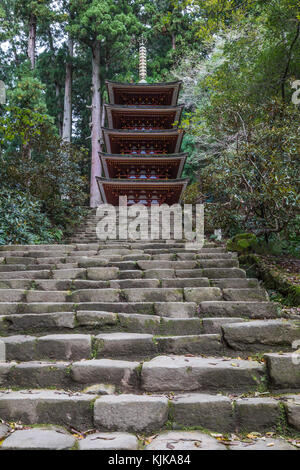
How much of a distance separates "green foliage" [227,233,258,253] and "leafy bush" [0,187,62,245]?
4044 millimetres

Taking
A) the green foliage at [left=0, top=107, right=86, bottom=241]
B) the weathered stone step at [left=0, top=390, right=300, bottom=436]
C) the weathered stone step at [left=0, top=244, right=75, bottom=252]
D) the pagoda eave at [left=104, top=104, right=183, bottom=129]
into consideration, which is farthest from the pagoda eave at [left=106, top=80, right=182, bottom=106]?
the weathered stone step at [left=0, top=390, right=300, bottom=436]

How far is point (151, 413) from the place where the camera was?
2100 mm

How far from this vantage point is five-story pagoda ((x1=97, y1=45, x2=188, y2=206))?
1266cm

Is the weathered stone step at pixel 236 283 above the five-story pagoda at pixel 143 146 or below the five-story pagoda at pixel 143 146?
below

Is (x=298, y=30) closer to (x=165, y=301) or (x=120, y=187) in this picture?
(x=165, y=301)

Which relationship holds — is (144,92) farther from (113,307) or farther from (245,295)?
(113,307)

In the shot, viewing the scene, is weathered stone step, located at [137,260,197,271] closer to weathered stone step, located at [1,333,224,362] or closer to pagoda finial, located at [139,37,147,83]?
weathered stone step, located at [1,333,224,362]

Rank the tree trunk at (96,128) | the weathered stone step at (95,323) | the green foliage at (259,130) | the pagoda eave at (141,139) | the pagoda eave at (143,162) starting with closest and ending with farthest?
the weathered stone step at (95,323), the green foliage at (259,130), the pagoda eave at (143,162), the pagoda eave at (141,139), the tree trunk at (96,128)

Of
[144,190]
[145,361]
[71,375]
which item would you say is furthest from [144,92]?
[71,375]

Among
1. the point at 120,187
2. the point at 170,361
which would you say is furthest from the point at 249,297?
the point at 120,187

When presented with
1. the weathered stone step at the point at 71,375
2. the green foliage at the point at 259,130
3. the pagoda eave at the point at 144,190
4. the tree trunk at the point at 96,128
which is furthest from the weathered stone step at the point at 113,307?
the tree trunk at the point at 96,128

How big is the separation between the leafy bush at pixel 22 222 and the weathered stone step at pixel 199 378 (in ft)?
15.9

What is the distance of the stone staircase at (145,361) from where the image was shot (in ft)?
6.80

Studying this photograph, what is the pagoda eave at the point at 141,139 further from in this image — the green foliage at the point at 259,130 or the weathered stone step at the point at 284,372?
the weathered stone step at the point at 284,372
